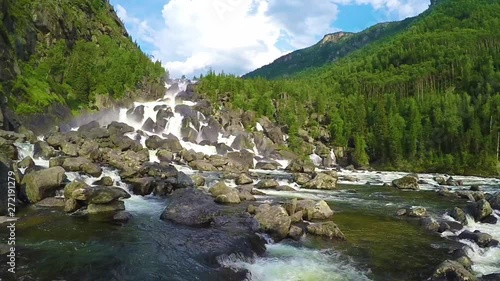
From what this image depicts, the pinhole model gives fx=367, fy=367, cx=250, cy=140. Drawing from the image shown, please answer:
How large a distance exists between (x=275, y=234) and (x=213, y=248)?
4.78 metres

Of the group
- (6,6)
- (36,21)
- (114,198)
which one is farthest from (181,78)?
(114,198)

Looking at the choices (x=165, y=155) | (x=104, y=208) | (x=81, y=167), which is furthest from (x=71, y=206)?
(x=165, y=155)

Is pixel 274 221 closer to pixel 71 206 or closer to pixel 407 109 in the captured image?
pixel 71 206

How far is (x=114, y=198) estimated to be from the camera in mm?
28312

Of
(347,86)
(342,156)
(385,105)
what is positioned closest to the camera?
(342,156)

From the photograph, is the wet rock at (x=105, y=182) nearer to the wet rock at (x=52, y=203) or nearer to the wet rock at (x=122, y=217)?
the wet rock at (x=52, y=203)

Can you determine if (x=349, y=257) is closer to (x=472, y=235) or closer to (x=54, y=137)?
(x=472, y=235)

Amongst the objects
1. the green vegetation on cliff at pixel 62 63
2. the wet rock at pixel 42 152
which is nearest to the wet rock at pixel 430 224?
the wet rock at pixel 42 152

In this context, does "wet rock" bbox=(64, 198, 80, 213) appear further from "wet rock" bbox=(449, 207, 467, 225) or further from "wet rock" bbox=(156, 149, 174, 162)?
"wet rock" bbox=(156, 149, 174, 162)

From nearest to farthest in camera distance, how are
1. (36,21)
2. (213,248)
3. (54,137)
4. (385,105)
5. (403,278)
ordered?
1. (403,278)
2. (213,248)
3. (54,137)
4. (36,21)
5. (385,105)

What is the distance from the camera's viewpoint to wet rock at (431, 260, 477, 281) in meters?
16.6

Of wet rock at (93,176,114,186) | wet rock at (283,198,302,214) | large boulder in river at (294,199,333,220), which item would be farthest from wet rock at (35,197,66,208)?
large boulder in river at (294,199,333,220)

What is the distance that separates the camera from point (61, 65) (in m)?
84.5

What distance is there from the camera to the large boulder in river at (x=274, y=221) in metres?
22.8
